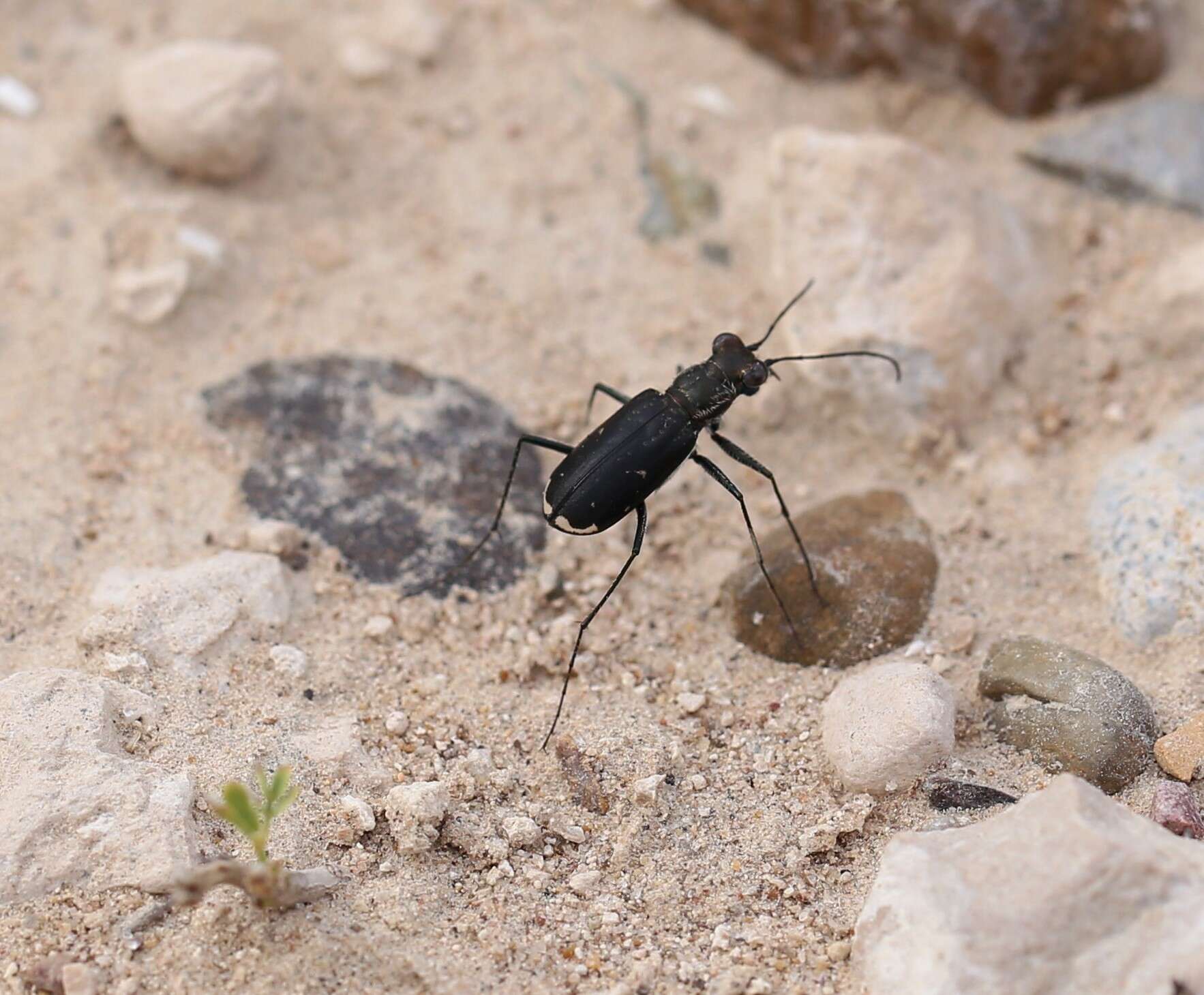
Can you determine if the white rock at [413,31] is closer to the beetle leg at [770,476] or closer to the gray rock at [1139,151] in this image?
the beetle leg at [770,476]

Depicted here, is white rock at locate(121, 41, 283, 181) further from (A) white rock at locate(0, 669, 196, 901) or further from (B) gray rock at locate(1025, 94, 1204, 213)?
(B) gray rock at locate(1025, 94, 1204, 213)

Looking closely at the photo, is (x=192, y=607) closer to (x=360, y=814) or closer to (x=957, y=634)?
(x=360, y=814)

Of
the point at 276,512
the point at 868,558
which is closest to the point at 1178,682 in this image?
the point at 868,558

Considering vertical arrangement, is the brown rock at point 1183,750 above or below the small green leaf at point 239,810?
above

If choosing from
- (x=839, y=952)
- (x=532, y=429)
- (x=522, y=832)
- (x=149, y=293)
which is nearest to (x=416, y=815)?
(x=522, y=832)

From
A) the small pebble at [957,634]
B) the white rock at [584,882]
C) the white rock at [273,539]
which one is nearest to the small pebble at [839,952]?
the white rock at [584,882]

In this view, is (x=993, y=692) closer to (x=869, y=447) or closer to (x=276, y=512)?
(x=869, y=447)
